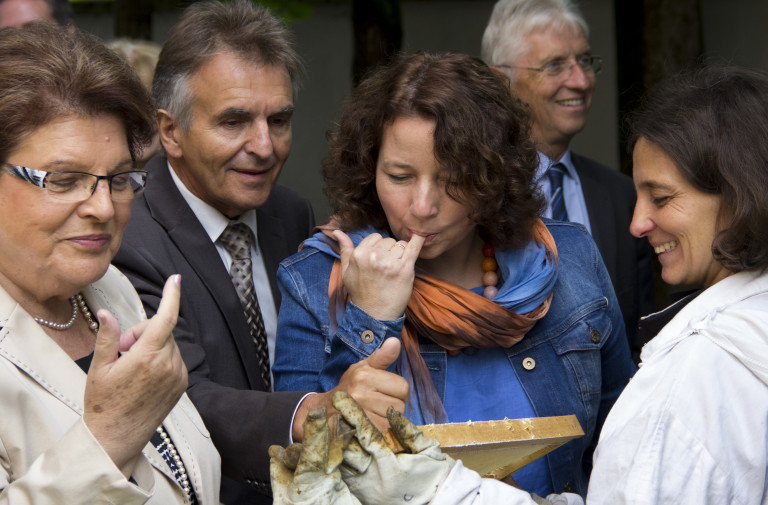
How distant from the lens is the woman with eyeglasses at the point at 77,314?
184 centimetres

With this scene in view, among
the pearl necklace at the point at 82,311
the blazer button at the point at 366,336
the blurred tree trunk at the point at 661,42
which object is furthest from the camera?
the blurred tree trunk at the point at 661,42

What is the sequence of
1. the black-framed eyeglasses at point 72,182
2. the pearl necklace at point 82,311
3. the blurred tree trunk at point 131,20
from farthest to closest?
the blurred tree trunk at point 131,20 → the pearl necklace at point 82,311 → the black-framed eyeglasses at point 72,182

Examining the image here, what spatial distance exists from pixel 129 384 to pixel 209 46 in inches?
77.3

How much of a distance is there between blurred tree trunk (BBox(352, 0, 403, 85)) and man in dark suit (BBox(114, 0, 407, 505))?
2.88 meters

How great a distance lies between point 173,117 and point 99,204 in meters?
1.41

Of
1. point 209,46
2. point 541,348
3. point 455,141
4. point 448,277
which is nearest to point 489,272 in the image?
point 448,277

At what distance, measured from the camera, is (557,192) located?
4418mm

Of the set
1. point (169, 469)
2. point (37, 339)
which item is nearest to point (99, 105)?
point (37, 339)

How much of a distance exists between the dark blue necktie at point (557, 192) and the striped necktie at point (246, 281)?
1553 millimetres

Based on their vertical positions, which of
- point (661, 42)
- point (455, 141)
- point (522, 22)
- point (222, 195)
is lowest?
point (661, 42)

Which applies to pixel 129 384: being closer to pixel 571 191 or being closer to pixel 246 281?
pixel 246 281

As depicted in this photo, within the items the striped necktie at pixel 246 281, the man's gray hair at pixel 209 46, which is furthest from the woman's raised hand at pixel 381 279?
the man's gray hair at pixel 209 46

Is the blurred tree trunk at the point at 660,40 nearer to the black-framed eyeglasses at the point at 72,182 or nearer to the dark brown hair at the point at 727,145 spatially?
the dark brown hair at the point at 727,145

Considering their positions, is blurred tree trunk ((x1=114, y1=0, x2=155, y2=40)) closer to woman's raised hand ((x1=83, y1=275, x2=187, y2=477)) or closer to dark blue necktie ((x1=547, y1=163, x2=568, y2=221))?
dark blue necktie ((x1=547, y1=163, x2=568, y2=221))
